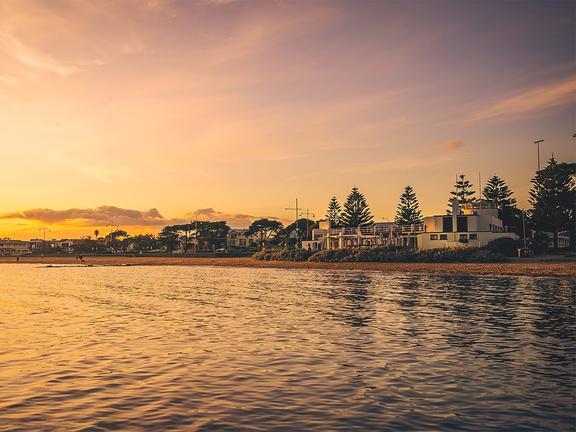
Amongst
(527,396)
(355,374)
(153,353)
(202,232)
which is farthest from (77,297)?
(202,232)

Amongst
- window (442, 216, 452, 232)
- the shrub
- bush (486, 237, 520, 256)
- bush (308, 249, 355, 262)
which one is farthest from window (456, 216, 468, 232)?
bush (308, 249, 355, 262)

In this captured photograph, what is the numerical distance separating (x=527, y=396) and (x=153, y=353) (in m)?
10.4

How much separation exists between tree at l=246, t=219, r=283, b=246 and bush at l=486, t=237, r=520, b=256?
107368mm

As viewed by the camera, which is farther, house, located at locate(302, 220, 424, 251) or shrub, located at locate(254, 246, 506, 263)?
house, located at locate(302, 220, 424, 251)

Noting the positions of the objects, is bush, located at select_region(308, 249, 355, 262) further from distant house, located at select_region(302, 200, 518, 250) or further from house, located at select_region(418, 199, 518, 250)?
house, located at select_region(418, 199, 518, 250)

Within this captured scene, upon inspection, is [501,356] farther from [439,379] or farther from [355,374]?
[355,374]

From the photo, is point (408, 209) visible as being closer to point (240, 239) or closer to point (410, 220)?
point (410, 220)

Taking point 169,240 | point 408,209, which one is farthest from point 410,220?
point 169,240

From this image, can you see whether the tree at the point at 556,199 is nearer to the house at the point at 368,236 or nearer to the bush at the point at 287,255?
the house at the point at 368,236

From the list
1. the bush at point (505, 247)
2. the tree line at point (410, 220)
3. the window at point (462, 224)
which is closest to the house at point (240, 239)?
the tree line at point (410, 220)

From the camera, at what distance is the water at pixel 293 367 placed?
9.79 meters

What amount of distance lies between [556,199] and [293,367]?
81.7 meters

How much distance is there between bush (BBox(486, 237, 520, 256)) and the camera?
70.4m

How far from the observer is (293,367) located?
45.7ft
